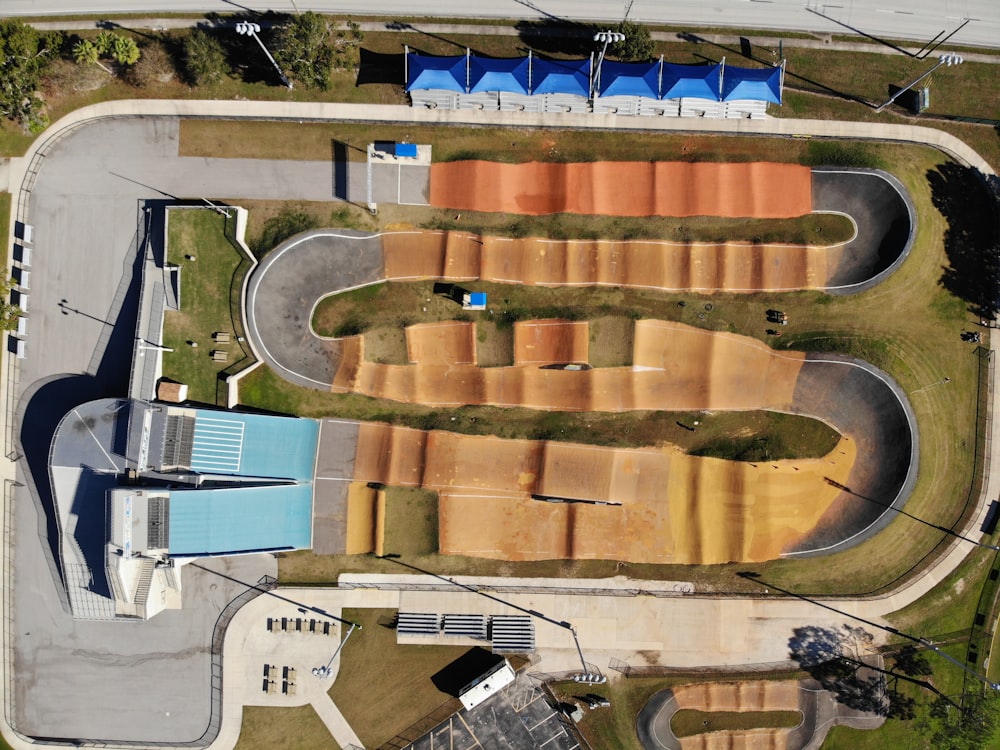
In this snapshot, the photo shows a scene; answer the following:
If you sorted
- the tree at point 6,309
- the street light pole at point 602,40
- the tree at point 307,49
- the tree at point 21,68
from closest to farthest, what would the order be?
the street light pole at point 602,40, the tree at point 307,49, the tree at point 21,68, the tree at point 6,309

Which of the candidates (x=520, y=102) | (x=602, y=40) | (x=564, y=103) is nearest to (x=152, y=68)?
(x=520, y=102)

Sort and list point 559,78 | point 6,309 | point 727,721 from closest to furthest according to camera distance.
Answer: point 559,78 → point 6,309 → point 727,721

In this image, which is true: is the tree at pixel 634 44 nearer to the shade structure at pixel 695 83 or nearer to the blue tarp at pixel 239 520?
the shade structure at pixel 695 83

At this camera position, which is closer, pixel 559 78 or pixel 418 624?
pixel 559 78

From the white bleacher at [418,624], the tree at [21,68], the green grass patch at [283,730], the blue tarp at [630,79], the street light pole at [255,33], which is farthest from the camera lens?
the green grass patch at [283,730]

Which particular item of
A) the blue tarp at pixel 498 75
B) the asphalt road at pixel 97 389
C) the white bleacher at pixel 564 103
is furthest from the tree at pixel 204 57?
the white bleacher at pixel 564 103

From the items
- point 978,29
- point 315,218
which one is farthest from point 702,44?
point 315,218

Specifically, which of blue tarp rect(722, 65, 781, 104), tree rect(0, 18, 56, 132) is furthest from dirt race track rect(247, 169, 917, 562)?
tree rect(0, 18, 56, 132)

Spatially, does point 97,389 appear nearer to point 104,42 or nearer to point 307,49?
point 104,42
